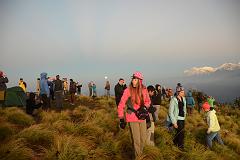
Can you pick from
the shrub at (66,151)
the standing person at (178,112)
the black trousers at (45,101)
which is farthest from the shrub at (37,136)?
the black trousers at (45,101)

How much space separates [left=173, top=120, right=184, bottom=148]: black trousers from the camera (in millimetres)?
9422

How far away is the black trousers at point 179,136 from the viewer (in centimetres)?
942

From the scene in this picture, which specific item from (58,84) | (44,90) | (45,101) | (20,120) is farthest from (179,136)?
(58,84)

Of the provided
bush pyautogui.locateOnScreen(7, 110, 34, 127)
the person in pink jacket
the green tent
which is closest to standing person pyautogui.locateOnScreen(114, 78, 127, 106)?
bush pyautogui.locateOnScreen(7, 110, 34, 127)

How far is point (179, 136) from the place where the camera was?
9648 mm

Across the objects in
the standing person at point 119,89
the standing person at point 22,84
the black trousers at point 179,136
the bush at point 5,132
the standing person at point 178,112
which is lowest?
the black trousers at point 179,136

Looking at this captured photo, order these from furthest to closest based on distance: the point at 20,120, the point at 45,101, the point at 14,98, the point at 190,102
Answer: the point at 190,102 → the point at 14,98 → the point at 45,101 → the point at 20,120

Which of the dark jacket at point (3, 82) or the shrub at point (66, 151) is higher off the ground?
the dark jacket at point (3, 82)

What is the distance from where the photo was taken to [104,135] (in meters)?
9.75

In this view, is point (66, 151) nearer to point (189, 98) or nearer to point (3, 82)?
point (3, 82)

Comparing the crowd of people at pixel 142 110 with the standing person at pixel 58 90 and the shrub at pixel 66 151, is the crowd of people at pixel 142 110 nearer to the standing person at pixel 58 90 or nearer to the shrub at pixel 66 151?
the standing person at pixel 58 90

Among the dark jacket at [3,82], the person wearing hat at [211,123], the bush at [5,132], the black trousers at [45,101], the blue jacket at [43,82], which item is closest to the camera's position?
the bush at [5,132]

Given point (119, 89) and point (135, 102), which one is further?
point (119, 89)

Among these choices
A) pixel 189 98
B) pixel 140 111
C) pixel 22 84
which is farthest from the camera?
pixel 189 98
